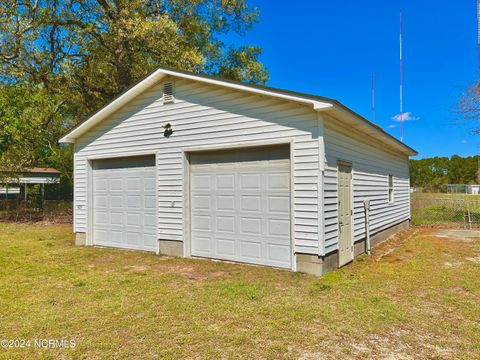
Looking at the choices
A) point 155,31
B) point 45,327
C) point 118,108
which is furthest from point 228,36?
point 45,327

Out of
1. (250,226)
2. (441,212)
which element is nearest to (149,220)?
(250,226)

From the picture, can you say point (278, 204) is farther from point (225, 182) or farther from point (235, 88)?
point (235, 88)

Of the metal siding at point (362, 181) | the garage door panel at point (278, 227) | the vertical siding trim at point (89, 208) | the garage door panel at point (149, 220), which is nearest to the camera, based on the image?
the metal siding at point (362, 181)

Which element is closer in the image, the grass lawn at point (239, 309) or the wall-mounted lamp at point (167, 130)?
the grass lawn at point (239, 309)

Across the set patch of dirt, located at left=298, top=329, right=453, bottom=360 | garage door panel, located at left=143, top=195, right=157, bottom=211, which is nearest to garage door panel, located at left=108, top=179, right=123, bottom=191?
garage door panel, located at left=143, top=195, right=157, bottom=211

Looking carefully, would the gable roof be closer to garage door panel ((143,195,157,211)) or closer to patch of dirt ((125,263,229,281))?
garage door panel ((143,195,157,211))

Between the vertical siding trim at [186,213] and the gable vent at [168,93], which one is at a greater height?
the gable vent at [168,93]

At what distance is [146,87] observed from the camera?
309 inches

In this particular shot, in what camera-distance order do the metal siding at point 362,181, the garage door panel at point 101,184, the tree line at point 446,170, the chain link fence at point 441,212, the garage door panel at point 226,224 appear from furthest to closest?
the tree line at point 446,170 < the chain link fence at point 441,212 < the garage door panel at point 101,184 < the garage door panel at point 226,224 < the metal siding at point 362,181

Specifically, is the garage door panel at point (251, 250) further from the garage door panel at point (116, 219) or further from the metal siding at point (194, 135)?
the garage door panel at point (116, 219)

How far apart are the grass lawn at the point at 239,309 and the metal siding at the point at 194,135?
3.99 ft

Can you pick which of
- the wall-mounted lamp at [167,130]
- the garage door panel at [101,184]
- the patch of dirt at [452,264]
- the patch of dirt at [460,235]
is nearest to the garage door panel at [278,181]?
the wall-mounted lamp at [167,130]

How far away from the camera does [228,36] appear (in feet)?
62.2

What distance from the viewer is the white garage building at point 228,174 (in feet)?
19.4
